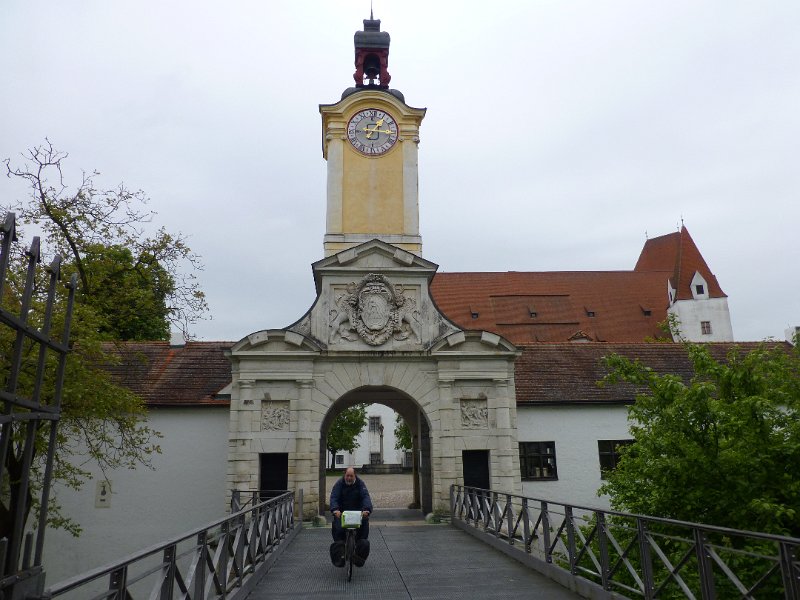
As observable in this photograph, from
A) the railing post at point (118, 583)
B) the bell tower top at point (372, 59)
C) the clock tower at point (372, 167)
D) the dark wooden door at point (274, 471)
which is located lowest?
the railing post at point (118, 583)

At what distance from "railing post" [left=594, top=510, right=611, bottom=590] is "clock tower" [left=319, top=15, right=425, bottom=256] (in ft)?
45.5

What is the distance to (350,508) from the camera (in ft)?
32.0

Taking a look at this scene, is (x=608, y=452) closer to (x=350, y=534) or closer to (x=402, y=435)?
(x=350, y=534)

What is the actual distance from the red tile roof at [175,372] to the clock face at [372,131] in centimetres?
818

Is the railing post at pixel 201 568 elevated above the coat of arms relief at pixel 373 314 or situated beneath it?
situated beneath

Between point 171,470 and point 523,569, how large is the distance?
496 inches

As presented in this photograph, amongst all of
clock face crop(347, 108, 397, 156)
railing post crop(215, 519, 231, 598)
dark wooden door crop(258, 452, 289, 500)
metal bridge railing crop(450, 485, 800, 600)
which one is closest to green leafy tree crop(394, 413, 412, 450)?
clock face crop(347, 108, 397, 156)

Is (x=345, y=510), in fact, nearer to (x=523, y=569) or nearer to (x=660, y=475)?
(x=523, y=569)

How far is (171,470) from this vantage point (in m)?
18.9

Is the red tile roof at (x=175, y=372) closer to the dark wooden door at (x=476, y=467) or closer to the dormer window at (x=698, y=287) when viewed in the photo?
the dark wooden door at (x=476, y=467)

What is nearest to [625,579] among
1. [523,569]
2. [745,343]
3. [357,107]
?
[523,569]

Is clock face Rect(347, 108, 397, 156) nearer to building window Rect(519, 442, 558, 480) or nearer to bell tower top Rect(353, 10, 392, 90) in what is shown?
bell tower top Rect(353, 10, 392, 90)

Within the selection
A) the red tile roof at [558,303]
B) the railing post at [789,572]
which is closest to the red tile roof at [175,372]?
the railing post at [789,572]

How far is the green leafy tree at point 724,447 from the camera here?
10.7 metres
